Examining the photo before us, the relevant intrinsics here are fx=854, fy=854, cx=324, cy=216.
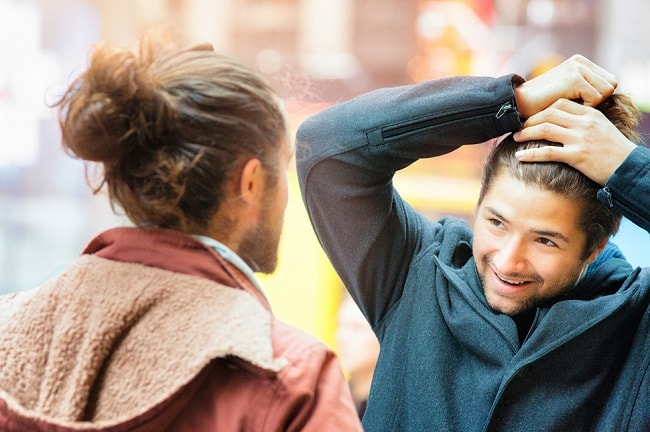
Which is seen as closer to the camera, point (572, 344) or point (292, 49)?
point (572, 344)

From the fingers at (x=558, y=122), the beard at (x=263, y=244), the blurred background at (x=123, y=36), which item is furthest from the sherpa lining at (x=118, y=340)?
the blurred background at (x=123, y=36)

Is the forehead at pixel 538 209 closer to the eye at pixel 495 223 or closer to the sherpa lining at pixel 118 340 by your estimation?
the eye at pixel 495 223

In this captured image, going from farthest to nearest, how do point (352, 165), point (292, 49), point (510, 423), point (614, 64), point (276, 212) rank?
point (292, 49), point (614, 64), point (352, 165), point (510, 423), point (276, 212)

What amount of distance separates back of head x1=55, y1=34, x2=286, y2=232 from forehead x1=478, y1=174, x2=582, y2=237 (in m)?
0.42

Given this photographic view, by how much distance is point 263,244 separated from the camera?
3.63 feet

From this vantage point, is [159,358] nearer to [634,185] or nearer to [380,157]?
[380,157]

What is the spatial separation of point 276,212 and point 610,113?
545mm

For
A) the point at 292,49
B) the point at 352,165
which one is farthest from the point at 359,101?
the point at 292,49

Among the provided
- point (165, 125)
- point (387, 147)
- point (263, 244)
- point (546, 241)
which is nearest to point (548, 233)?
point (546, 241)

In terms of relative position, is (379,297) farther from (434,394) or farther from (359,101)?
(359,101)

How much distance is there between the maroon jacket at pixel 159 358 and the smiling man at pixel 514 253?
339 mm

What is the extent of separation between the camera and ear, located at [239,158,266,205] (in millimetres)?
1028

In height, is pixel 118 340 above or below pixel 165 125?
below

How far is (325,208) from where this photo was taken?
138 cm
